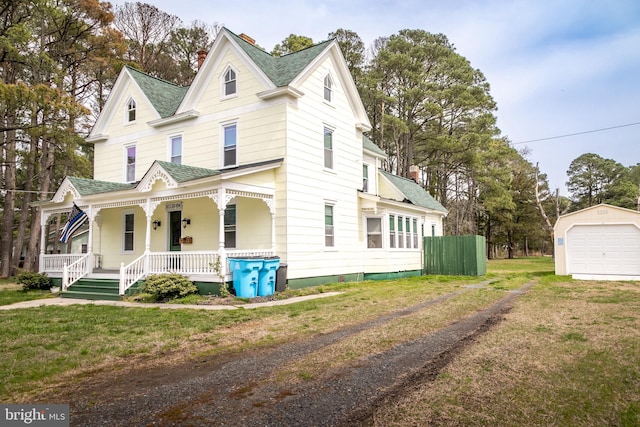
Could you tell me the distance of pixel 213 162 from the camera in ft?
53.0

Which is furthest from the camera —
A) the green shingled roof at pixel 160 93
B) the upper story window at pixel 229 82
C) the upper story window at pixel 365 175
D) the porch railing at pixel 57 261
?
the upper story window at pixel 365 175

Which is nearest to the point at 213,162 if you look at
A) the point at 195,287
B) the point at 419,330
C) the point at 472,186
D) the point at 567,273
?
the point at 195,287

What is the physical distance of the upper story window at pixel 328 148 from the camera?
16711 millimetres

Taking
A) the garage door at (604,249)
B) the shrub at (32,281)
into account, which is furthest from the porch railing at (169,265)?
the garage door at (604,249)

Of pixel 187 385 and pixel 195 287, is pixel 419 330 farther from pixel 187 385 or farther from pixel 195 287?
pixel 195 287

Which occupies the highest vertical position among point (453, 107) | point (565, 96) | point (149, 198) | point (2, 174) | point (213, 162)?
point (453, 107)

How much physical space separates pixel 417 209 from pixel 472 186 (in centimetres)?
2103

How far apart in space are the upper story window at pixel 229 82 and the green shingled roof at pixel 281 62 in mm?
1025

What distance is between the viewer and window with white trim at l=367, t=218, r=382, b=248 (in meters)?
19.2

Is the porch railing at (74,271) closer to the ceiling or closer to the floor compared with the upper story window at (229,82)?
closer to the floor

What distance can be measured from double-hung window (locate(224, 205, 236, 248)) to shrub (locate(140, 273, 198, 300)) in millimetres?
2630

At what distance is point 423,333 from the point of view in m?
7.31

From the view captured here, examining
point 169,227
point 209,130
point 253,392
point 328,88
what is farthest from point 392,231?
point 253,392

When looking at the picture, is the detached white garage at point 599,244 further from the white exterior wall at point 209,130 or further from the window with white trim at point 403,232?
the white exterior wall at point 209,130
